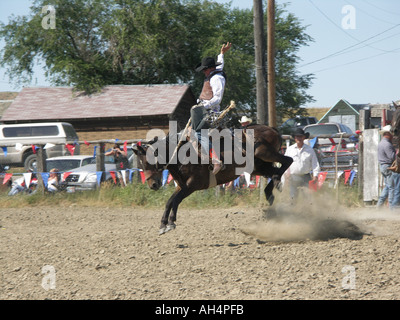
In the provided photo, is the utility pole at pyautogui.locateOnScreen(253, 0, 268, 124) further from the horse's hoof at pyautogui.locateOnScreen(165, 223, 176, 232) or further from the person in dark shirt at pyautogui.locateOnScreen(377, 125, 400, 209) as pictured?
the horse's hoof at pyautogui.locateOnScreen(165, 223, 176, 232)

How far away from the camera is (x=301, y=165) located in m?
10.8

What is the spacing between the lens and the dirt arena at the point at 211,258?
565cm

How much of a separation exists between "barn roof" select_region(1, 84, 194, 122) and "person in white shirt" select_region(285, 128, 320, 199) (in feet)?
64.2

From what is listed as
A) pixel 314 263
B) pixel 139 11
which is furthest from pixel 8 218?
pixel 139 11

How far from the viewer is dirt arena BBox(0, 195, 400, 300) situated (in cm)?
565

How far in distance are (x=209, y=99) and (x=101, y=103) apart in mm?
24779

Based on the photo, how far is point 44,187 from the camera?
15930 millimetres

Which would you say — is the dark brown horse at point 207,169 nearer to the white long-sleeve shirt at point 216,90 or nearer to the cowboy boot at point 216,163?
the cowboy boot at point 216,163

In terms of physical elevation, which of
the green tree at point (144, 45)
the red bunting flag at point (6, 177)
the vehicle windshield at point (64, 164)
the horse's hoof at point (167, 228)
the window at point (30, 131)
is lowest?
the horse's hoof at point (167, 228)

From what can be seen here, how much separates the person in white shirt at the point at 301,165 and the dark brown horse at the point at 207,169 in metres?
1.43

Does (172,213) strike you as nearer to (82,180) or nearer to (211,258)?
(211,258)

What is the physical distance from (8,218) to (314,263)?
826 centimetres

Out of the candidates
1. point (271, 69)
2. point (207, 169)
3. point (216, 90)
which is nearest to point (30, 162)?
point (271, 69)

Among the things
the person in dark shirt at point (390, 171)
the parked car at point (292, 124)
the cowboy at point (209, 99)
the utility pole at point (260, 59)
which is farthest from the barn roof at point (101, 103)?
the cowboy at point (209, 99)
